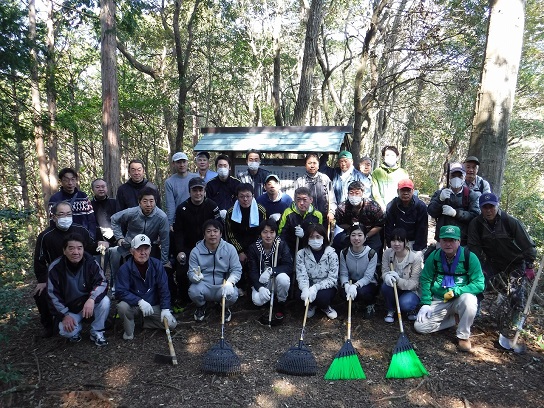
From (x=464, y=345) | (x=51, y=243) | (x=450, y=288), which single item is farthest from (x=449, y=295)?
(x=51, y=243)

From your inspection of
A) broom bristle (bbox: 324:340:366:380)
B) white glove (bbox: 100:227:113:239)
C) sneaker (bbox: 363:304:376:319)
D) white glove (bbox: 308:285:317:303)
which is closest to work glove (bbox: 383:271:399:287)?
A: sneaker (bbox: 363:304:376:319)

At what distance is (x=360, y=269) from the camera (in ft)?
16.6

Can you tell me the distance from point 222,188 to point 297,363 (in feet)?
10.6

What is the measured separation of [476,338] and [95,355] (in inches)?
181

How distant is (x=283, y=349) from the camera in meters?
4.30

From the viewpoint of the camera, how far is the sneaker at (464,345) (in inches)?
164

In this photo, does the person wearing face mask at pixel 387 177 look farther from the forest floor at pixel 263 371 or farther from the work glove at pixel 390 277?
the forest floor at pixel 263 371

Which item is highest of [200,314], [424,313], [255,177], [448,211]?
[255,177]

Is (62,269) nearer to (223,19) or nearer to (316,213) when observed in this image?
(316,213)

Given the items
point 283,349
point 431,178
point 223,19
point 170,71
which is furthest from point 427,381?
point 431,178

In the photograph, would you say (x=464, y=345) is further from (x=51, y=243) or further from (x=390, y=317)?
(x=51, y=243)

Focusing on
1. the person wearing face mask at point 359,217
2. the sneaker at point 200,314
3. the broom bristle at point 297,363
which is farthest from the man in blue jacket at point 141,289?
the person wearing face mask at point 359,217

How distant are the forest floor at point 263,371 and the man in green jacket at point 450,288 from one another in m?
0.19

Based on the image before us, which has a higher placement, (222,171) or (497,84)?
(497,84)
